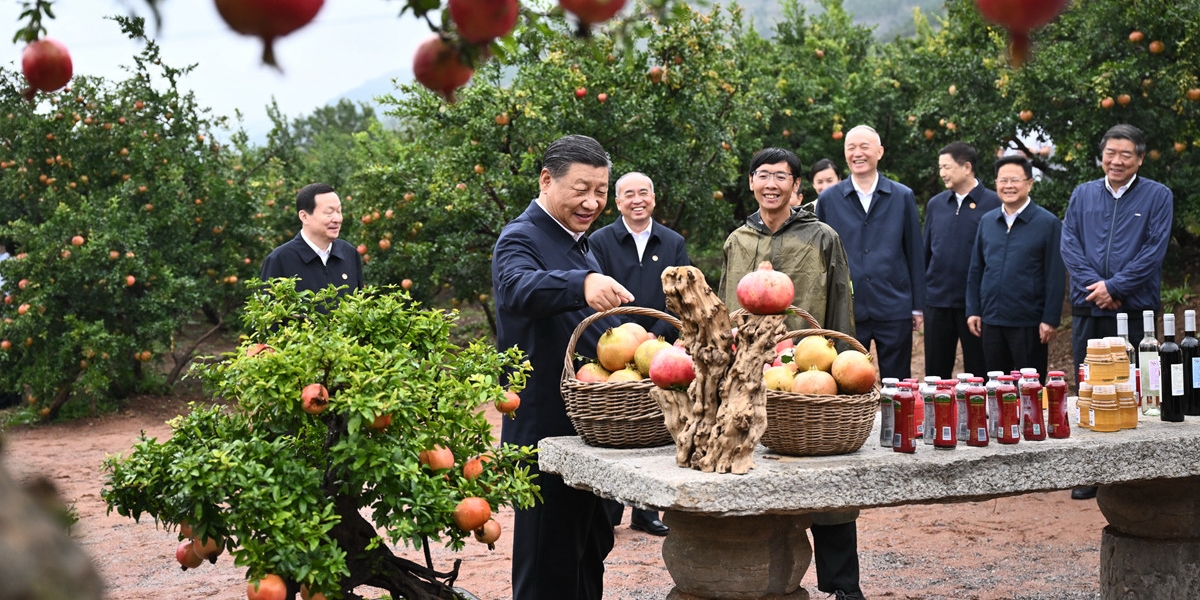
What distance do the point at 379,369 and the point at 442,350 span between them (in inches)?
15.3

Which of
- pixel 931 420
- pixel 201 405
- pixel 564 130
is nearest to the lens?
pixel 201 405

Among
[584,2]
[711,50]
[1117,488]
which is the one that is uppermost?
[711,50]

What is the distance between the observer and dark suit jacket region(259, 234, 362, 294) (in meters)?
6.38

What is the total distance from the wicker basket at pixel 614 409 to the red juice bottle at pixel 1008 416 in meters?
1.06

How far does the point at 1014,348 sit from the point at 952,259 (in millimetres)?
764

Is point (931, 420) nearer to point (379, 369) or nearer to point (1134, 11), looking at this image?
point (379, 369)

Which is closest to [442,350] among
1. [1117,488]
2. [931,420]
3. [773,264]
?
[931,420]

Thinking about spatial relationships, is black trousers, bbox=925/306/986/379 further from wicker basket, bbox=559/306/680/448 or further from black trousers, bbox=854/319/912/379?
wicker basket, bbox=559/306/680/448

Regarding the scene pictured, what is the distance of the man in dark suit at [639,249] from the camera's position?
20.7 ft

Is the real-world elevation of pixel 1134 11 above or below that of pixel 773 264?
above

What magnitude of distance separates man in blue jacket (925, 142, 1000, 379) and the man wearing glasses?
2.18 meters

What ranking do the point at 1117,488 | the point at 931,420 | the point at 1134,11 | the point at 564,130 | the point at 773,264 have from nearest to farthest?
the point at 931,420 → the point at 1117,488 → the point at 773,264 → the point at 1134,11 → the point at 564,130

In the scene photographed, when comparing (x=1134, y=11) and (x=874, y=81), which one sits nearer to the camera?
(x=1134, y=11)

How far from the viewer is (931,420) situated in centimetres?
365
